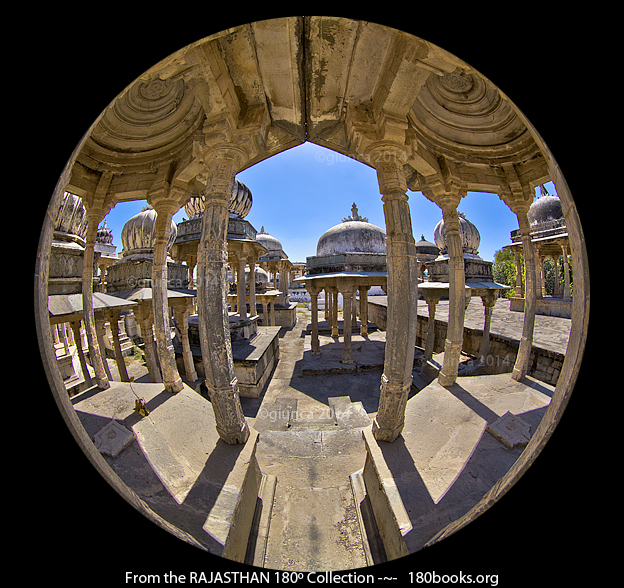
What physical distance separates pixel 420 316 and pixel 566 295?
31.1 ft

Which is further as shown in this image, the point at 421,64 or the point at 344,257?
the point at 344,257

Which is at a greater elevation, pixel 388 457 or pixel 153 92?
pixel 153 92

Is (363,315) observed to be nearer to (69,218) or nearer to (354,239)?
(354,239)

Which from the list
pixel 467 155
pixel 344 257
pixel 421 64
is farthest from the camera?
pixel 344 257

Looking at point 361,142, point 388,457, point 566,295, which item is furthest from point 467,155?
point 566,295

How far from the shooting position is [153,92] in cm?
392

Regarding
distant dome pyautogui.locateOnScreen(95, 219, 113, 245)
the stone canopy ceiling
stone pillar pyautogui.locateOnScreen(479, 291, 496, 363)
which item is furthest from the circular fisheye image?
distant dome pyautogui.locateOnScreen(95, 219, 113, 245)

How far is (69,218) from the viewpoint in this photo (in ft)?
17.3

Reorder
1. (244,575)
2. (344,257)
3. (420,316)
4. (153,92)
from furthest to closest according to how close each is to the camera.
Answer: (420,316), (344,257), (153,92), (244,575)

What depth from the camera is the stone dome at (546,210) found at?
13875mm

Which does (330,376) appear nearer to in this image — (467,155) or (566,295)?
(467,155)

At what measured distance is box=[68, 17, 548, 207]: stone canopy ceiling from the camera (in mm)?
2623

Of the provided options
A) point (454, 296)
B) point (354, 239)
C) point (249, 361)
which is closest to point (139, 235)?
point (249, 361)

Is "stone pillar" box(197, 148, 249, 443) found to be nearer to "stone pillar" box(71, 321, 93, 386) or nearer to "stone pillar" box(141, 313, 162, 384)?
"stone pillar" box(141, 313, 162, 384)
